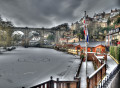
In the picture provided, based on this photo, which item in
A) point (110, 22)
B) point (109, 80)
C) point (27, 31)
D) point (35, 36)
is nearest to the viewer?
point (109, 80)

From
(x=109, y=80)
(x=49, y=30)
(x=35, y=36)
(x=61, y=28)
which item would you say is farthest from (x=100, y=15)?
(x=109, y=80)

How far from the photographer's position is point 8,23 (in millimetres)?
51750

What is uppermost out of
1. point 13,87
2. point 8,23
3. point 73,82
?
point 8,23

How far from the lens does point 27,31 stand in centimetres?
12119

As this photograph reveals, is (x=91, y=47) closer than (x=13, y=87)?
No

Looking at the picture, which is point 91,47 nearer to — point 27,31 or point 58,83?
point 58,83

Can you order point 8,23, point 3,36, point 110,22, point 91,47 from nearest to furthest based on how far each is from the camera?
point 91,47 < point 3,36 < point 8,23 < point 110,22

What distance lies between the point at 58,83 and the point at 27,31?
403 feet

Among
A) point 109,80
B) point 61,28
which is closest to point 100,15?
point 61,28

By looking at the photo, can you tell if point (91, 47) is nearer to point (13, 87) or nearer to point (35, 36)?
point (13, 87)

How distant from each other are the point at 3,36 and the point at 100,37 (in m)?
49.7

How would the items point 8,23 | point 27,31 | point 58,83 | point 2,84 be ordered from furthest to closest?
point 27,31 → point 8,23 → point 2,84 → point 58,83

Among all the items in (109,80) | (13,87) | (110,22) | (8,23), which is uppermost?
(110,22)

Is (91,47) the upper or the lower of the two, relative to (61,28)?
lower
